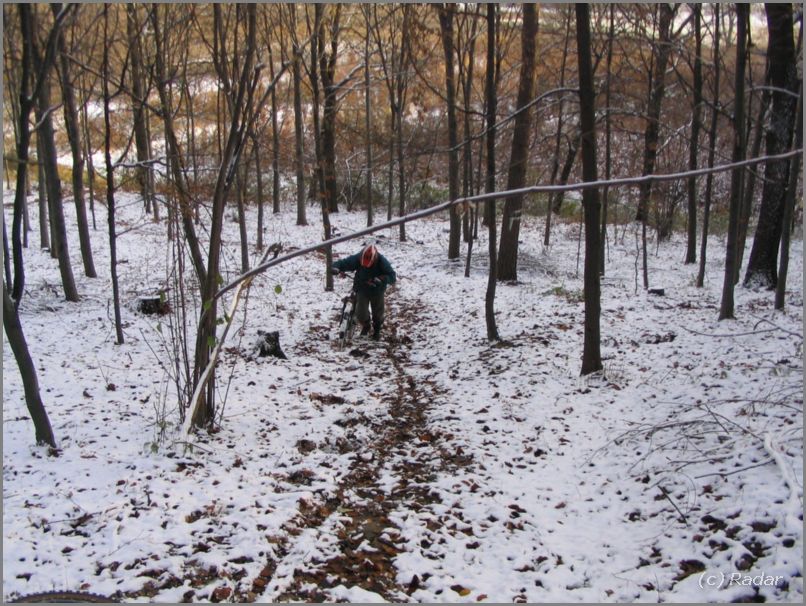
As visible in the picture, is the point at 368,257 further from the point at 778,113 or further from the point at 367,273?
the point at 778,113

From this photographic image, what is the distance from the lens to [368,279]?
31.1 ft

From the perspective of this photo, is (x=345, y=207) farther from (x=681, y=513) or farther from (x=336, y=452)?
(x=681, y=513)

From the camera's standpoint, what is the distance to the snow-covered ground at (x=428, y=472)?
3.47 metres

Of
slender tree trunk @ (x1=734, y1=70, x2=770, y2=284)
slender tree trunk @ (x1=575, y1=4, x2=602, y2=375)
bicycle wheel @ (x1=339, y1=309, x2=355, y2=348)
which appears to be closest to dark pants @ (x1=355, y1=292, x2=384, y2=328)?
bicycle wheel @ (x1=339, y1=309, x2=355, y2=348)

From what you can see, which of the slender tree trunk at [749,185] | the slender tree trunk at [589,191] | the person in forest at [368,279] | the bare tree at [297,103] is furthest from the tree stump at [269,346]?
the slender tree trunk at [749,185]

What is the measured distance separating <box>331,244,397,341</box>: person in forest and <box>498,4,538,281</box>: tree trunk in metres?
3.00

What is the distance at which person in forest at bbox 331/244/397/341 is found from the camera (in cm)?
944

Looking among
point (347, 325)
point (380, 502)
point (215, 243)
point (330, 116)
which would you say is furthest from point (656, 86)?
point (380, 502)

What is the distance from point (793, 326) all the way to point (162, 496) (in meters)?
8.86

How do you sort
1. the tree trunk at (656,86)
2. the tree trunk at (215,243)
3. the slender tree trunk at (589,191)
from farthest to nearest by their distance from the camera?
the tree trunk at (656,86) → the slender tree trunk at (589,191) → the tree trunk at (215,243)

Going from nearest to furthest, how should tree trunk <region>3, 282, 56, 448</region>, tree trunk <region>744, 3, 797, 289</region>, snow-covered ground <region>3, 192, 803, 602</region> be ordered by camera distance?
snow-covered ground <region>3, 192, 803, 602</region> < tree trunk <region>3, 282, 56, 448</region> < tree trunk <region>744, 3, 797, 289</region>

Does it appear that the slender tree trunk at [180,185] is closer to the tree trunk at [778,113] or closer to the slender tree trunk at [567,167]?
the tree trunk at [778,113]

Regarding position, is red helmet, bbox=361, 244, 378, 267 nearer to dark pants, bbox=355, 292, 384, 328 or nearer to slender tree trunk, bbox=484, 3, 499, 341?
dark pants, bbox=355, 292, 384, 328

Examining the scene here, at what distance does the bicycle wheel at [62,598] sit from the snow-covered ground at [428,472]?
12cm
